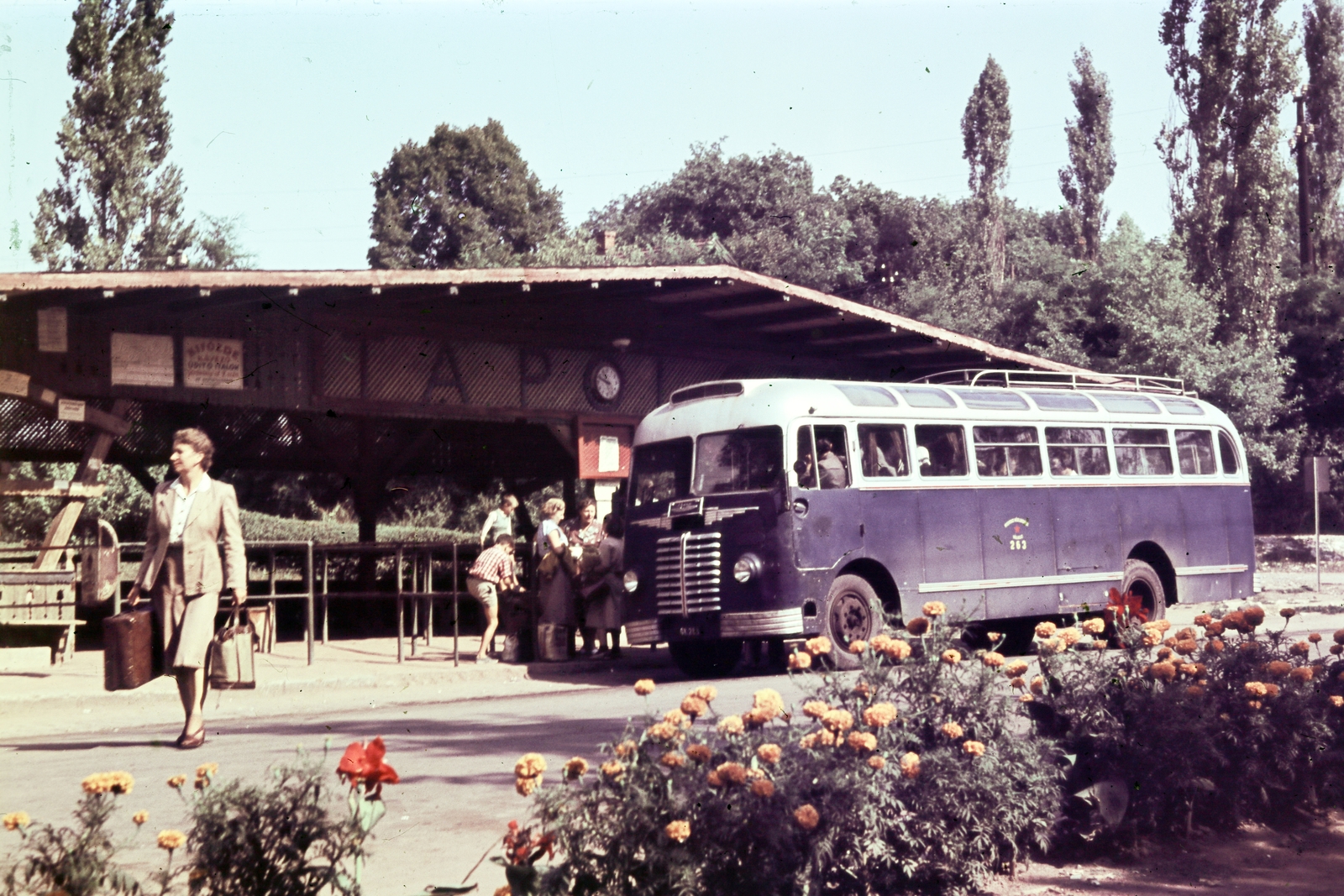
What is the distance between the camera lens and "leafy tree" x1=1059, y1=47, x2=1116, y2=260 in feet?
173

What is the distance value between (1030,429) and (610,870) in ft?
41.2

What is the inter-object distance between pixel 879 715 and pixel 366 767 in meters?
1.73

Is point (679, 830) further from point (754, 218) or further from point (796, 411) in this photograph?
point (754, 218)

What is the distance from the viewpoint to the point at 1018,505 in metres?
15.2

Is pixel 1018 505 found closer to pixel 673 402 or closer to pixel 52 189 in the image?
pixel 673 402

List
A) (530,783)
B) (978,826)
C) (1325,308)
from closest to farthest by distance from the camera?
(530,783) < (978,826) < (1325,308)

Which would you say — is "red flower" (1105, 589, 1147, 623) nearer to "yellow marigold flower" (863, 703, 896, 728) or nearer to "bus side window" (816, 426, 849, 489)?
"yellow marigold flower" (863, 703, 896, 728)

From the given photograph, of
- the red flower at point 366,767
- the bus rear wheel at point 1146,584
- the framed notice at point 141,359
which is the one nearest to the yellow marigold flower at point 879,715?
the red flower at point 366,767

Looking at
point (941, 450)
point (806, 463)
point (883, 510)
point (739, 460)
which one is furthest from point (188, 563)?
point (941, 450)

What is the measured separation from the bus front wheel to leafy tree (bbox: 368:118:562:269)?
40748 millimetres

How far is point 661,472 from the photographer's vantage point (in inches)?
568

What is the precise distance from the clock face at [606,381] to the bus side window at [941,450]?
5897 mm

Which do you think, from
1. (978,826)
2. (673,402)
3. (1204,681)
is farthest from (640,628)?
(978,826)

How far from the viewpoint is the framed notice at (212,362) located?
50.4ft
